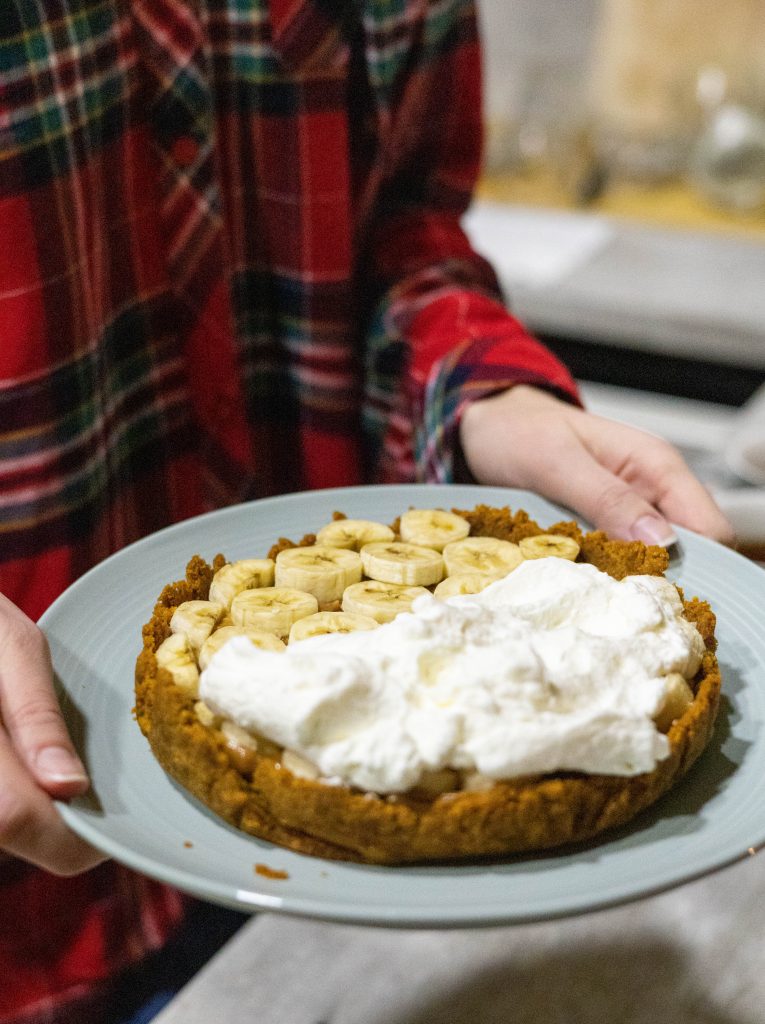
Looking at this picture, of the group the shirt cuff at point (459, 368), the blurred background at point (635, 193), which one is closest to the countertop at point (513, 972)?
the shirt cuff at point (459, 368)

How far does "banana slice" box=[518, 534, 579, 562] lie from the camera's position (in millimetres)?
1010

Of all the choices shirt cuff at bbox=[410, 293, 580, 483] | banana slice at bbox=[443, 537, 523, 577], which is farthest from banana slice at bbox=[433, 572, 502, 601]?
shirt cuff at bbox=[410, 293, 580, 483]

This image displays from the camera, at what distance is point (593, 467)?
3.57 feet

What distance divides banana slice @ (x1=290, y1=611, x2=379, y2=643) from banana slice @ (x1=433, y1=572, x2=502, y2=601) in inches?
2.9

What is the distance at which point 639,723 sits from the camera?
77 cm

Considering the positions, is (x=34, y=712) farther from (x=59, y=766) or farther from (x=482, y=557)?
(x=482, y=557)

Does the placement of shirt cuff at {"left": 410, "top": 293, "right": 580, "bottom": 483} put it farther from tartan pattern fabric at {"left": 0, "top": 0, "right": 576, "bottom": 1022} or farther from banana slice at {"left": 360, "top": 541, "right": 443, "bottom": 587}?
banana slice at {"left": 360, "top": 541, "right": 443, "bottom": 587}

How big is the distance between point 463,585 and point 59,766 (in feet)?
1.21

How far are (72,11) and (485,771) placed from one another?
0.84 m

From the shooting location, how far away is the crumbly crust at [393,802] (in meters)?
0.73

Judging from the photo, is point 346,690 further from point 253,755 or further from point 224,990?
point 224,990

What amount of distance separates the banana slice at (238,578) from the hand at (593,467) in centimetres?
31

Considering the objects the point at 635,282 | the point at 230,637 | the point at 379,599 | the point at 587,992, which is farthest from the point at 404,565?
the point at 635,282

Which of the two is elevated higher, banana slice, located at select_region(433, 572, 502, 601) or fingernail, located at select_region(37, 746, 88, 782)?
fingernail, located at select_region(37, 746, 88, 782)
